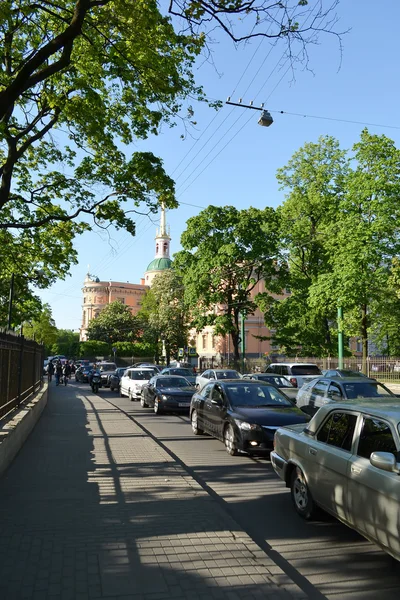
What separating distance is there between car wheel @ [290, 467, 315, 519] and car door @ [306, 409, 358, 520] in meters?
→ 0.18

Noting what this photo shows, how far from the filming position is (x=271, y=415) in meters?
9.34

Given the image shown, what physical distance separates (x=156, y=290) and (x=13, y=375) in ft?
182

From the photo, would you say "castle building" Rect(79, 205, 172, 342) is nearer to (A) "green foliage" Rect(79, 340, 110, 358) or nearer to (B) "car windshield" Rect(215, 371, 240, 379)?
(A) "green foliage" Rect(79, 340, 110, 358)

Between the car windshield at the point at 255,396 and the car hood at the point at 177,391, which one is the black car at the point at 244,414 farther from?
the car hood at the point at 177,391

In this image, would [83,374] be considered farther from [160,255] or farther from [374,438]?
[160,255]

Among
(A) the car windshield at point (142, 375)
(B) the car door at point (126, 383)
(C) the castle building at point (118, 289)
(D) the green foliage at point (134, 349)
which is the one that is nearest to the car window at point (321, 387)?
(A) the car windshield at point (142, 375)

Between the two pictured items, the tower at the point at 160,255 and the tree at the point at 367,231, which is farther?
the tower at the point at 160,255

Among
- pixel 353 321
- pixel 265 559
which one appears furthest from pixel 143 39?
pixel 353 321

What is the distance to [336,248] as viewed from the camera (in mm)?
32562

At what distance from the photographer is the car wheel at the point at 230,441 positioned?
9.61 meters

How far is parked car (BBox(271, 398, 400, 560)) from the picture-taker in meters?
4.01

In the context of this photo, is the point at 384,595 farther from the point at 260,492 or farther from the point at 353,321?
the point at 353,321

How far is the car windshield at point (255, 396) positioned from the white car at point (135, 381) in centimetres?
1310

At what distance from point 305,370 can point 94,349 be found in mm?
55764
